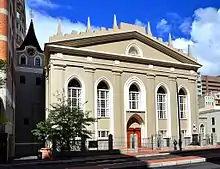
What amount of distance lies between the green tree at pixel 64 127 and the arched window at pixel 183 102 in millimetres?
16772

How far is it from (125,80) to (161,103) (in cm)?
588

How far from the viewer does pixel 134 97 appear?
40844mm

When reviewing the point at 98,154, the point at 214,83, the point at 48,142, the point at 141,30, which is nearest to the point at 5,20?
the point at 48,142

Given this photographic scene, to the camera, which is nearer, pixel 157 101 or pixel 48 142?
pixel 48 142

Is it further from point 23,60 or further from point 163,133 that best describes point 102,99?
point 23,60

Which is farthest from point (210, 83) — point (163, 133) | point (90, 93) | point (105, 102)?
point (90, 93)

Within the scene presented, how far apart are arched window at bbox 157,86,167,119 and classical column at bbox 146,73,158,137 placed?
1257mm

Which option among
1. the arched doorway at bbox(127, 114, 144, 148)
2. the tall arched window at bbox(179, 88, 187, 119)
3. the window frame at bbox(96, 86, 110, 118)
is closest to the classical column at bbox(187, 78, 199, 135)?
the tall arched window at bbox(179, 88, 187, 119)

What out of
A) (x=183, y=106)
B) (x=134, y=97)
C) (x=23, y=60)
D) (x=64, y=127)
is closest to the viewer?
(x=64, y=127)

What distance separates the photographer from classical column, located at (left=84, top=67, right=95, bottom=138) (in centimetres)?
3681

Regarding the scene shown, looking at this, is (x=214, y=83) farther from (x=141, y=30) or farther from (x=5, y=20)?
(x=5, y=20)

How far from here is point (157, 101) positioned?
42062mm

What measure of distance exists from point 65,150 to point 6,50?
9903mm

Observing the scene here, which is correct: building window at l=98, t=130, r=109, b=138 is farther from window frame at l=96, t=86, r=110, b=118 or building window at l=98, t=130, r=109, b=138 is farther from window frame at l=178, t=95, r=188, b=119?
window frame at l=178, t=95, r=188, b=119
